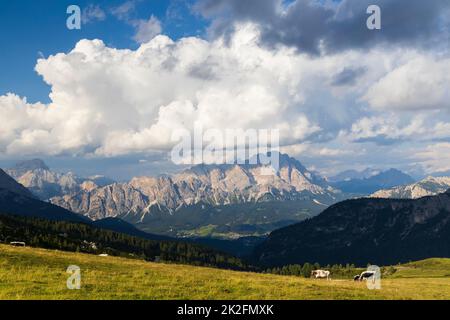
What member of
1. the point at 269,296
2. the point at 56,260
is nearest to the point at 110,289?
the point at 269,296

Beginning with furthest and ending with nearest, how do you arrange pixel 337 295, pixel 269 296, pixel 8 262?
pixel 8 262 → pixel 337 295 → pixel 269 296

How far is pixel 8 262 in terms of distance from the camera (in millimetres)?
50312

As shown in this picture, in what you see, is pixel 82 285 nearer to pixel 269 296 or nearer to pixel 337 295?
pixel 269 296

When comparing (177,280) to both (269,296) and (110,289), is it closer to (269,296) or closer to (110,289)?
(110,289)
